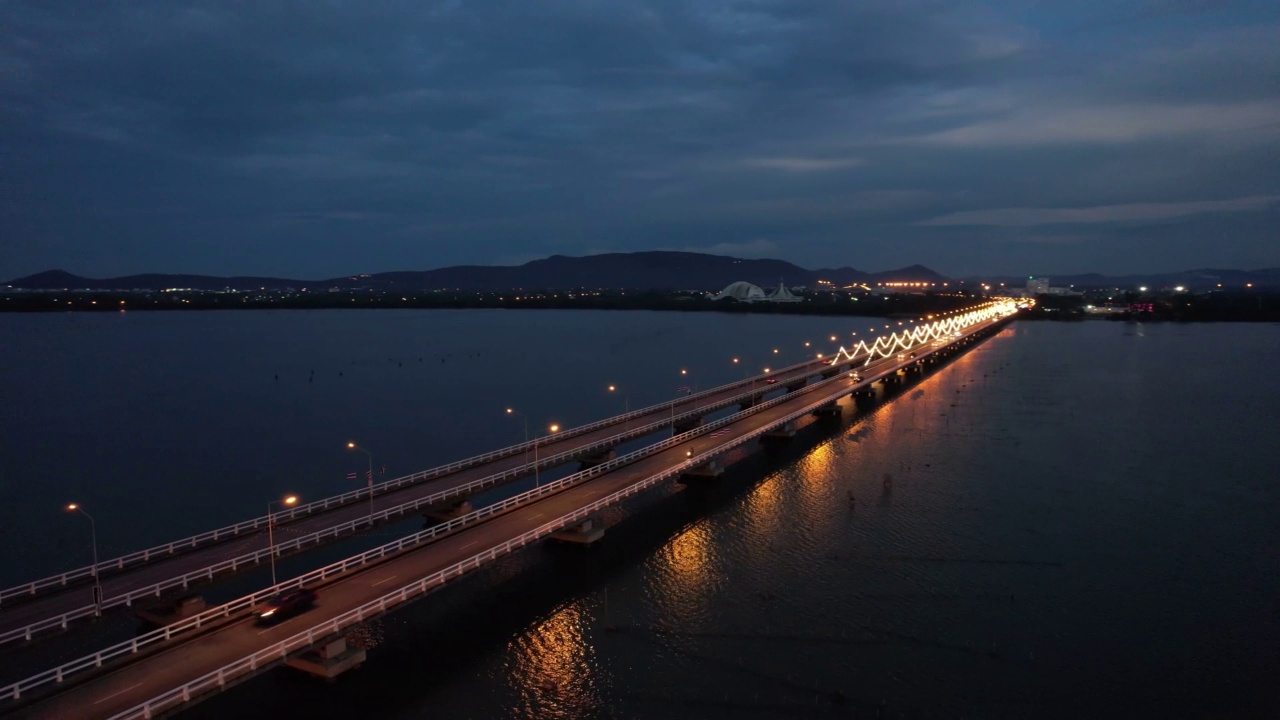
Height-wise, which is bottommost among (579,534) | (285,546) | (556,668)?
(556,668)

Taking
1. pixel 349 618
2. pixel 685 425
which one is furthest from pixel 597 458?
pixel 349 618

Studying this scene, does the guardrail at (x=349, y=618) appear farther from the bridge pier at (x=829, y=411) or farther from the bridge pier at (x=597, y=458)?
the bridge pier at (x=829, y=411)

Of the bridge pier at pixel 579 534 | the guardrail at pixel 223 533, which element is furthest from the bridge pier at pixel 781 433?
the bridge pier at pixel 579 534

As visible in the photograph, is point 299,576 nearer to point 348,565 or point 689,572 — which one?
point 348,565

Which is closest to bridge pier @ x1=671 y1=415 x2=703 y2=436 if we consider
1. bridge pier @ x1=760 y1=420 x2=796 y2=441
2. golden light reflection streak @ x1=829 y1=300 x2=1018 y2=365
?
bridge pier @ x1=760 y1=420 x2=796 y2=441

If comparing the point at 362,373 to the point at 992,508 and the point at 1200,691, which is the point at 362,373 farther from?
the point at 1200,691

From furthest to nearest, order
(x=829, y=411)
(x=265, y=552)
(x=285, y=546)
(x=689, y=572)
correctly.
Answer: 1. (x=829, y=411)
2. (x=689, y=572)
3. (x=285, y=546)
4. (x=265, y=552)
